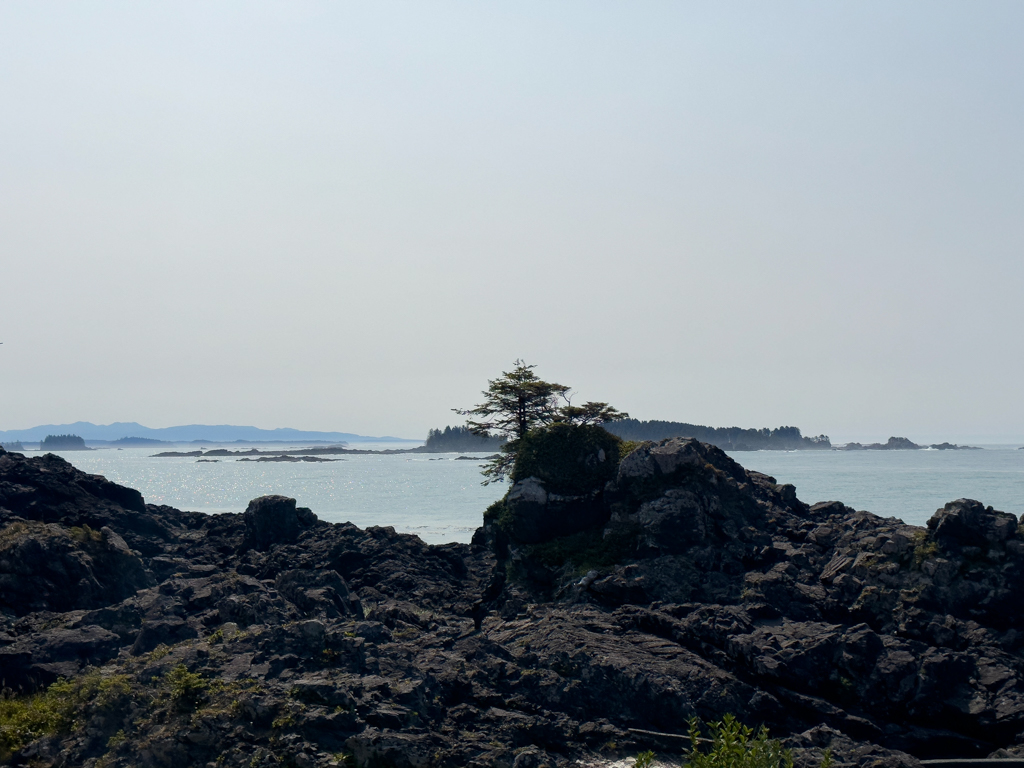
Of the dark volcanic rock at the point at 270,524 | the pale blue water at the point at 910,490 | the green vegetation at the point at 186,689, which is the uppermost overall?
the dark volcanic rock at the point at 270,524

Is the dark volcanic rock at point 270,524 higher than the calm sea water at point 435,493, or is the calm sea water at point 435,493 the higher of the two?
the dark volcanic rock at point 270,524

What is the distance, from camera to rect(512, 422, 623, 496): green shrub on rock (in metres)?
33.0

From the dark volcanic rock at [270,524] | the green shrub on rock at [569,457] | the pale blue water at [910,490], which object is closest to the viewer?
the green shrub on rock at [569,457]

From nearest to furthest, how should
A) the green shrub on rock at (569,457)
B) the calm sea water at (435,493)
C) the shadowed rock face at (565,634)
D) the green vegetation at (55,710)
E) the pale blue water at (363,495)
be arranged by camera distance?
1. the shadowed rock face at (565,634)
2. the green vegetation at (55,710)
3. the green shrub on rock at (569,457)
4. the pale blue water at (363,495)
5. the calm sea water at (435,493)

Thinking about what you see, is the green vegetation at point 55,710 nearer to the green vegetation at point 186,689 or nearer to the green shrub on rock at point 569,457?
the green vegetation at point 186,689

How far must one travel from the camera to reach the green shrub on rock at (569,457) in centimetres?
3297

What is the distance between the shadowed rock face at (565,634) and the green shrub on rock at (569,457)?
87 cm

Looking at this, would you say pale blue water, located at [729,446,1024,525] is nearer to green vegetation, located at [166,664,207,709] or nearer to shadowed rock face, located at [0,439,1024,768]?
shadowed rock face, located at [0,439,1024,768]

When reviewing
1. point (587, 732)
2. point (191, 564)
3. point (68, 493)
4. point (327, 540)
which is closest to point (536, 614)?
point (587, 732)

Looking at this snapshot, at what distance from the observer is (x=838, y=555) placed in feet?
89.9

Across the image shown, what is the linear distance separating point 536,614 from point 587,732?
839cm

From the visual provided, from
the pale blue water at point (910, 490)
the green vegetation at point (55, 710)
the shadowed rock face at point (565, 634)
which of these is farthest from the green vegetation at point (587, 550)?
the pale blue water at point (910, 490)

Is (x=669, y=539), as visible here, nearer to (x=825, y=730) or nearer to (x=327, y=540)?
(x=825, y=730)

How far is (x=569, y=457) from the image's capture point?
33.7 m
